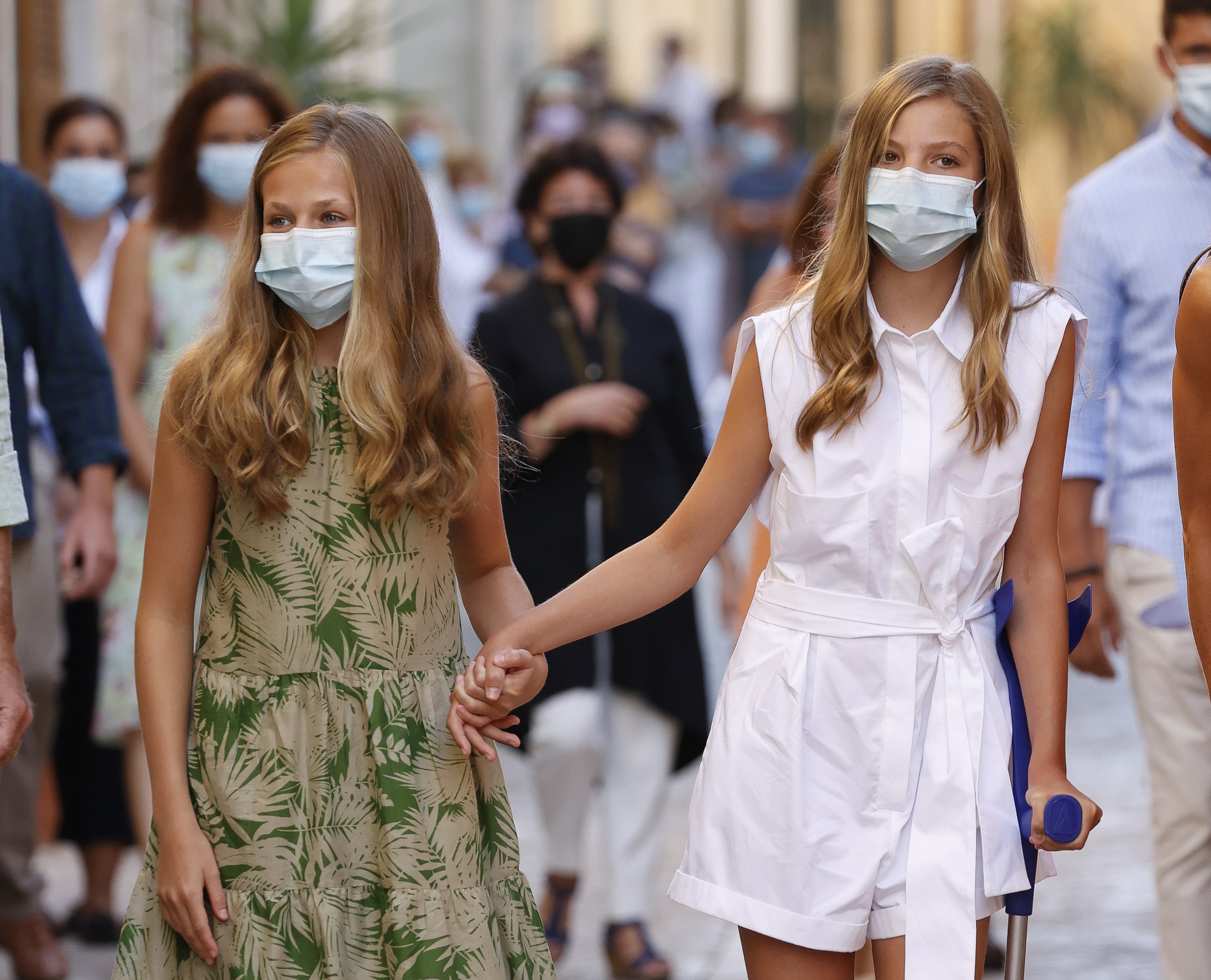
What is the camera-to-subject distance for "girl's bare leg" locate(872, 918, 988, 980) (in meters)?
2.80

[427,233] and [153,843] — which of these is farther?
[427,233]

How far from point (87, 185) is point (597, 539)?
7.84 ft

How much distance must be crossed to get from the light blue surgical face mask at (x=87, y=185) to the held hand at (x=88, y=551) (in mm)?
2089

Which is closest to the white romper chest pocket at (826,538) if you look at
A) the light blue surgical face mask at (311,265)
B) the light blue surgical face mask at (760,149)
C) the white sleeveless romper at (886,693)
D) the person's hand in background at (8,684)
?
the white sleeveless romper at (886,693)

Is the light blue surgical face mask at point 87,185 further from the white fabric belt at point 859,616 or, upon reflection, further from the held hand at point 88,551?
the white fabric belt at point 859,616

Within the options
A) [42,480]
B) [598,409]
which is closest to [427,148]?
[598,409]

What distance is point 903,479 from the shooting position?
284cm

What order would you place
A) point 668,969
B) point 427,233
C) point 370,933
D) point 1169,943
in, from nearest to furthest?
point 370,933, point 427,233, point 1169,943, point 668,969

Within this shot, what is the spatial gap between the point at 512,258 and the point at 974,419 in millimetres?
8087

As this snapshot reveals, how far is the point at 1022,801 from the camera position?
2.82 metres

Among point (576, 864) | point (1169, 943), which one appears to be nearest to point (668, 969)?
point (576, 864)

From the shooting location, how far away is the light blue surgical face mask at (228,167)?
518 cm

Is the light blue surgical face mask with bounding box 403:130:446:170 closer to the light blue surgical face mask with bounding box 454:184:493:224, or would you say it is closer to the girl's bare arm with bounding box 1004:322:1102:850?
the light blue surgical face mask with bounding box 454:184:493:224

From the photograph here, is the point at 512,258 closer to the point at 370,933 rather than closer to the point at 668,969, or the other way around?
the point at 668,969
